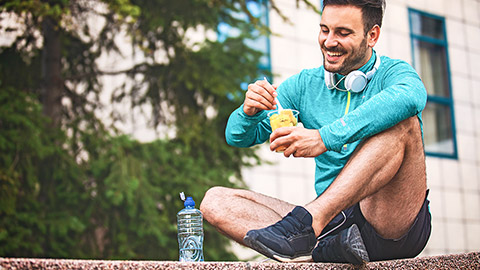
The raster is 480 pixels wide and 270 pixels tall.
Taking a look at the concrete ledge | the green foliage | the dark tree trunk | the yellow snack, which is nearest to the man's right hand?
the yellow snack

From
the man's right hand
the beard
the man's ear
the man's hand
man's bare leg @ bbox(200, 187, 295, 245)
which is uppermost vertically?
the man's ear

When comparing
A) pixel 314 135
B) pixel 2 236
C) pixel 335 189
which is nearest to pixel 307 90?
pixel 314 135

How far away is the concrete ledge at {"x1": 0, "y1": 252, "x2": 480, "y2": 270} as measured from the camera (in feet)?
6.83

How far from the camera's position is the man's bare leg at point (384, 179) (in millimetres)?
2664

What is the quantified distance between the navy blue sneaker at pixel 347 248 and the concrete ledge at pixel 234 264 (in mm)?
48

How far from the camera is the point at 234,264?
2.49m

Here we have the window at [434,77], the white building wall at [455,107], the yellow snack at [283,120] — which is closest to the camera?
the yellow snack at [283,120]

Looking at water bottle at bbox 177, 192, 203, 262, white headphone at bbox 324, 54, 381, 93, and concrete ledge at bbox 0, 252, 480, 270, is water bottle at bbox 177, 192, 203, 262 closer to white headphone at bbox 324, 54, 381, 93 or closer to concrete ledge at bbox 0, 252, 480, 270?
concrete ledge at bbox 0, 252, 480, 270

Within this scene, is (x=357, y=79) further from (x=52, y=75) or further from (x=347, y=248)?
(x=52, y=75)

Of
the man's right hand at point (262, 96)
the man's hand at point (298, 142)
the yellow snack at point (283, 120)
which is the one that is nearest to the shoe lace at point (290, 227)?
the man's hand at point (298, 142)

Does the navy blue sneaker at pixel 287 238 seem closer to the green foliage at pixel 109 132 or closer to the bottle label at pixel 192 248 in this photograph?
the bottle label at pixel 192 248

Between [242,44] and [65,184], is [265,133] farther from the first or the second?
[242,44]

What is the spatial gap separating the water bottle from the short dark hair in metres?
1.20

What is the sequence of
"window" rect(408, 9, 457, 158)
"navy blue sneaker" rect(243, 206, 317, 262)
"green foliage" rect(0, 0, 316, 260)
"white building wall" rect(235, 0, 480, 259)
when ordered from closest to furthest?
"navy blue sneaker" rect(243, 206, 317, 262) → "green foliage" rect(0, 0, 316, 260) → "white building wall" rect(235, 0, 480, 259) → "window" rect(408, 9, 457, 158)
